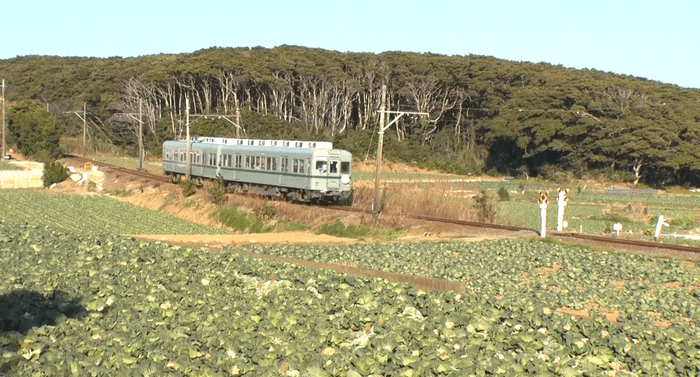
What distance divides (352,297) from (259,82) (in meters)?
70.0

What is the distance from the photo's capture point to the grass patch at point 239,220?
36.2 meters

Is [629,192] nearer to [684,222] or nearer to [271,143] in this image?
[684,222]

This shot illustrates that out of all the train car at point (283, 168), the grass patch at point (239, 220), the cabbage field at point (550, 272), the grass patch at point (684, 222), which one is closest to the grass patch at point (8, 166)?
the train car at point (283, 168)

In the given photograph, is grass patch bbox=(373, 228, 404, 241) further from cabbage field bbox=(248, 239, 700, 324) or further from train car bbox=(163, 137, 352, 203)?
train car bbox=(163, 137, 352, 203)

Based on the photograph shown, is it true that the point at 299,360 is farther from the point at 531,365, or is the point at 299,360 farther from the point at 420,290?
the point at 420,290

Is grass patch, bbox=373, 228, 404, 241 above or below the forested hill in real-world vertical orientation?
below

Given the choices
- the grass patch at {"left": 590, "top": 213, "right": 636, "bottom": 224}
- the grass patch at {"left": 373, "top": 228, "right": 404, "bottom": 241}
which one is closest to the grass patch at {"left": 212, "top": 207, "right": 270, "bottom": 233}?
the grass patch at {"left": 373, "top": 228, "right": 404, "bottom": 241}

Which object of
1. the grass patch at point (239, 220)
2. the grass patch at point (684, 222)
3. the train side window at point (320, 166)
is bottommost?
the grass patch at point (239, 220)

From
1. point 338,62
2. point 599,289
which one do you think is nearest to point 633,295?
point 599,289

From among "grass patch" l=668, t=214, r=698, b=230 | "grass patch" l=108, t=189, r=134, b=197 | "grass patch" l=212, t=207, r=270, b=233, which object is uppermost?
"grass patch" l=668, t=214, r=698, b=230

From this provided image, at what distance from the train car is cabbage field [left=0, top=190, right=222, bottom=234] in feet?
11.3

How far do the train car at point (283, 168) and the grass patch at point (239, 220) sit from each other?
1898mm

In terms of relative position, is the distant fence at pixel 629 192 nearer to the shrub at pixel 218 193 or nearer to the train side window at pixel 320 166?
the shrub at pixel 218 193

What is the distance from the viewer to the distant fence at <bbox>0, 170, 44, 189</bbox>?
5403cm
